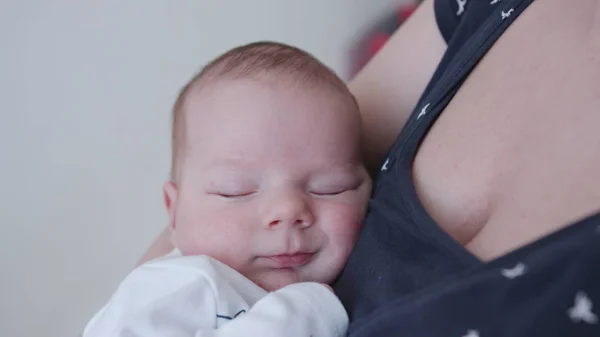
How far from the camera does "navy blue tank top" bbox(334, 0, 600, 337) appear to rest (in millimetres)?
459

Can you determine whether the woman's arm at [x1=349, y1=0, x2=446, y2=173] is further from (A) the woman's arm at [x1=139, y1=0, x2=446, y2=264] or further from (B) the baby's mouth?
(B) the baby's mouth

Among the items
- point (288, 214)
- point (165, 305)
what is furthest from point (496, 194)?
point (165, 305)

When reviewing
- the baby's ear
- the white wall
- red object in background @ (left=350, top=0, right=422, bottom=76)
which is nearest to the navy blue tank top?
the baby's ear

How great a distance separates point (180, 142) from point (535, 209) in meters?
0.48

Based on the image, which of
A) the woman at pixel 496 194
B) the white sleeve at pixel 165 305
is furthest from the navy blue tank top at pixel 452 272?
the white sleeve at pixel 165 305

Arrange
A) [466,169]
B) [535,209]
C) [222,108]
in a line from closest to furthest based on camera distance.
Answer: [535,209], [466,169], [222,108]

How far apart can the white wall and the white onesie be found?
1.91 feet

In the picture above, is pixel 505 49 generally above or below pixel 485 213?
above

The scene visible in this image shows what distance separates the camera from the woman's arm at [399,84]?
98 centimetres

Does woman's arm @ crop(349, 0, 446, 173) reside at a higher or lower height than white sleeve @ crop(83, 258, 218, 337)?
higher

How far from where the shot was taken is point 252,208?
746 millimetres

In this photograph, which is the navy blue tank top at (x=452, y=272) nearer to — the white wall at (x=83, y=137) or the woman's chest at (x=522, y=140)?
the woman's chest at (x=522, y=140)

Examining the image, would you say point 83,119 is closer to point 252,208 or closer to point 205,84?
point 205,84

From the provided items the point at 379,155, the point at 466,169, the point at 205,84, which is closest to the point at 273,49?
the point at 205,84
